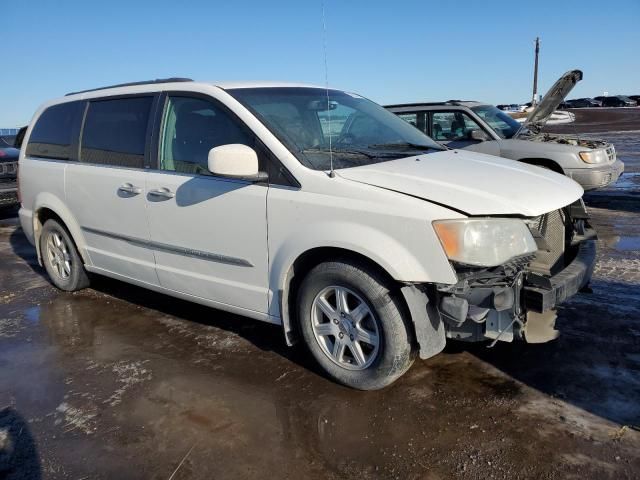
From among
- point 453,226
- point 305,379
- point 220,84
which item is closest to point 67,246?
point 220,84

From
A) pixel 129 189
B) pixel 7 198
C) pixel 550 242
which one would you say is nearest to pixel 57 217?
pixel 129 189

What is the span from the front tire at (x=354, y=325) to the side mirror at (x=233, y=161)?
2.42ft

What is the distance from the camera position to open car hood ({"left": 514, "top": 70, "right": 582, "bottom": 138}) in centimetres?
820

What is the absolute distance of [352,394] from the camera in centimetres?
322

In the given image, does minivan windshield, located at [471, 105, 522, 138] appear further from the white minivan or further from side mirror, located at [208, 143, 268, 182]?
side mirror, located at [208, 143, 268, 182]

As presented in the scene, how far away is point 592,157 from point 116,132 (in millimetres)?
6638

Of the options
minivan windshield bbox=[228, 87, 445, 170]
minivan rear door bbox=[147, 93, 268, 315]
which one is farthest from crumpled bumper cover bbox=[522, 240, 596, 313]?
minivan rear door bbox=[147, 93, 268, 315]

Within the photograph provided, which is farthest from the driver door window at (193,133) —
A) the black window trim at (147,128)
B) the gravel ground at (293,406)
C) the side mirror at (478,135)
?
the side mirror at (478,135)

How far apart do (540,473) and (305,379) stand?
1.49 m

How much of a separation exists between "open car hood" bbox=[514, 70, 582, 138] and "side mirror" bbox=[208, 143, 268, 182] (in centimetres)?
633

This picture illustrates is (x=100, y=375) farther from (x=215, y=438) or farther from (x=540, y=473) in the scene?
(x=540, y=473)

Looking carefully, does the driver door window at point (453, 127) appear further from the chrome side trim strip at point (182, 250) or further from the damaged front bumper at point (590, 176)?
the chrome side trim strip at point (182, 250)

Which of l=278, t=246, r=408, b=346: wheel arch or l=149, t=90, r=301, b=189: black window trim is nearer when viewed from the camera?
l=278, t=246, r=408, b=346: wheel arch

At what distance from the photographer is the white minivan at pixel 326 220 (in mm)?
2881
